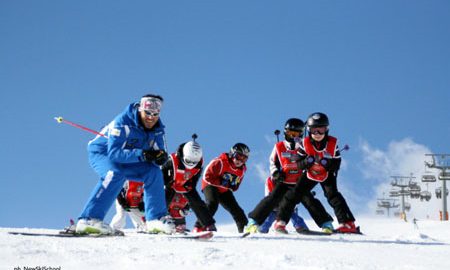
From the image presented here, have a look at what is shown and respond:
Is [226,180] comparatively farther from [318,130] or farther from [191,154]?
[318,130]

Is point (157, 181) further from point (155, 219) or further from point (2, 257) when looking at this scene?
point (2, 257)

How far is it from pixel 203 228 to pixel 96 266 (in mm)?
5653

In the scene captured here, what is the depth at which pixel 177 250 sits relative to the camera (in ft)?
12.4

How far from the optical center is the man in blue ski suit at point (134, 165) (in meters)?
5.41

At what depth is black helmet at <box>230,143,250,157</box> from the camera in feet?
31.0

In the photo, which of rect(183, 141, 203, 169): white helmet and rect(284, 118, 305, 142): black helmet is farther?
rect(183, 141, 203, 169): white helmet

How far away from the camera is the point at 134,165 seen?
18.4 feet

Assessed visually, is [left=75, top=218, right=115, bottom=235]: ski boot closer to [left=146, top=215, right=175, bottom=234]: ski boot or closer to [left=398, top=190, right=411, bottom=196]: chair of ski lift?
[left=146, top=215, right=175, bottom=234]: ski boot

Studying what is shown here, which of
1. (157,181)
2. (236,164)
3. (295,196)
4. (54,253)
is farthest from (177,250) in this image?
(236,164)

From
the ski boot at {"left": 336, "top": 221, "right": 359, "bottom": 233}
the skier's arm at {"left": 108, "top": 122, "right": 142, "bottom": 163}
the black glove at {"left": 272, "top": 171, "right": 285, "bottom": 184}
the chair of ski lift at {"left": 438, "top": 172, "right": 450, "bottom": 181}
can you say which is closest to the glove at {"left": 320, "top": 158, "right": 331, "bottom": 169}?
the black glove at {"left": 272, "top": 171, "right": 285, "bottom": 184}

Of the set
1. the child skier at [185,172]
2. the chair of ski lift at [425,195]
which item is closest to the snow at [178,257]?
the child skier at [185,172]

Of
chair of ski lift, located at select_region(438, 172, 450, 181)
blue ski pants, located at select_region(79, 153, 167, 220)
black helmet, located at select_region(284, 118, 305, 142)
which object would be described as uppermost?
chair of ski lift, located at select_region(438, 172, 450, 181)

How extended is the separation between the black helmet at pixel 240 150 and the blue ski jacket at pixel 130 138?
12.0ft

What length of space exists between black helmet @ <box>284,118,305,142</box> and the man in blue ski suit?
335 cm
